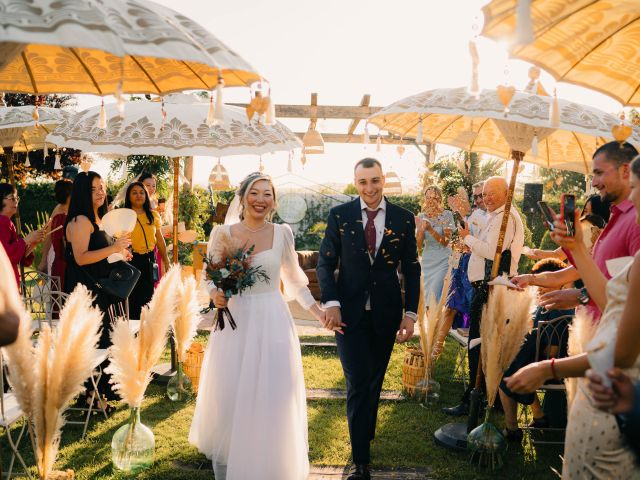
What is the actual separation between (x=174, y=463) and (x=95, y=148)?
3128mm

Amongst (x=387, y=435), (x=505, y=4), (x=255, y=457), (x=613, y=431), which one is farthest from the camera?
(x=387, y=435)

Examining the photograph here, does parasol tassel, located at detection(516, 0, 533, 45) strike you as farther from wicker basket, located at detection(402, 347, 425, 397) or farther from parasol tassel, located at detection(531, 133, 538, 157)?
wicker basket, located at detection(402, 347, 425, 397)

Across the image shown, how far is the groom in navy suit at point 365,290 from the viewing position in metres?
4.17

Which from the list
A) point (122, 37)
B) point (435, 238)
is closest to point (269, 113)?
point (122, 37)

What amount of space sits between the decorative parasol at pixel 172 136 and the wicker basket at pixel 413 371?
270 cm

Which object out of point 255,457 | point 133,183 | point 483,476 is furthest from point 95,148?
point 483,476

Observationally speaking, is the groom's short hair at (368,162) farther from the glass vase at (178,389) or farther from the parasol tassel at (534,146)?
the glass vase at (178,389)

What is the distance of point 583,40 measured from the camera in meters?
2.94

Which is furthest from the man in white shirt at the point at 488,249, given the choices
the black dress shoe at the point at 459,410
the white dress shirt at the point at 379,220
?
the white dress shirt at the point at 379,220

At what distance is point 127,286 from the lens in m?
5.40

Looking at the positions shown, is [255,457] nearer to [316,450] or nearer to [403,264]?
[316,450]

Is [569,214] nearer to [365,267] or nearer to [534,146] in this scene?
[534,146]

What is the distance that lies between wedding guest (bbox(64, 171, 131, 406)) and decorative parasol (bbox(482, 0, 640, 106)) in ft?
12.9

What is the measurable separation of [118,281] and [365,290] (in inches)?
102
